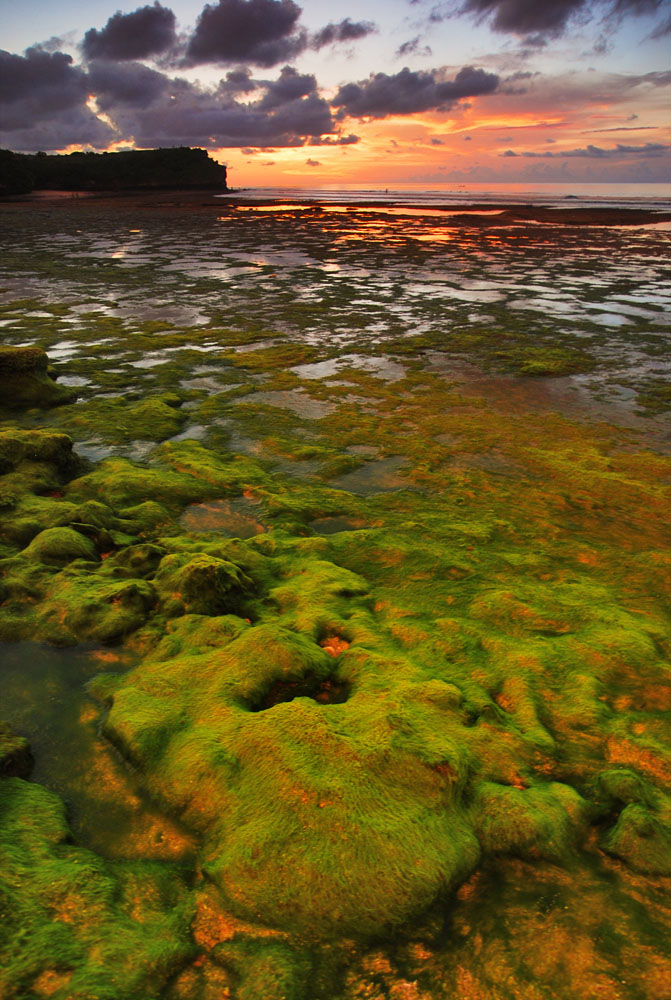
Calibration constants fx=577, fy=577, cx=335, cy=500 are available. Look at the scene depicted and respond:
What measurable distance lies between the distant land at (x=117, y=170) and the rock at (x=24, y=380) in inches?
3301

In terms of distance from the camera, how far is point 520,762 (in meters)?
2.90

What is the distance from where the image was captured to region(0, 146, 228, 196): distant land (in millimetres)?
87625

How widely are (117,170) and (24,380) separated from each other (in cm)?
10880

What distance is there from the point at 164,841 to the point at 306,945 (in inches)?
30.5

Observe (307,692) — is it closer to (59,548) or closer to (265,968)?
(265,968)

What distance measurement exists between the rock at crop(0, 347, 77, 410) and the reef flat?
0.05m

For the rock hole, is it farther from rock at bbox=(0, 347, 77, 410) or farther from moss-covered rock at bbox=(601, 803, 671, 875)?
rock at bbox=(0, 347, 77, 410)

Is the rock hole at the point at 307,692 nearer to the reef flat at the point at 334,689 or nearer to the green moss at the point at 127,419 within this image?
the reef flat at the point at 334,689

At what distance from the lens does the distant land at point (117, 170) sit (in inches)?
3450

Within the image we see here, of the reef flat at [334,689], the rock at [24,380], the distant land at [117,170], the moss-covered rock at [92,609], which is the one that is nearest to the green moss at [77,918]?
the reef flat at [334,689]

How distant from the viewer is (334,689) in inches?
→ 133

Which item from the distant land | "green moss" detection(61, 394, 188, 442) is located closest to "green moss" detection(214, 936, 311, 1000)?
"green moss" detection(61, 394, 188, 442)

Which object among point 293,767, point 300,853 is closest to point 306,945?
point 300,853

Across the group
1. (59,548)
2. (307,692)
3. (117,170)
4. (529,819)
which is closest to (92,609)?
(59,548)
